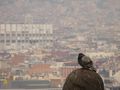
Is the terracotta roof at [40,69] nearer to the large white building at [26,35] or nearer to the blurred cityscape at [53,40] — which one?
the blurred cityscape at [53,40]

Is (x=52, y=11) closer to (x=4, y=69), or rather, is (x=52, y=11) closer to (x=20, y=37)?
(x=20, y=37)

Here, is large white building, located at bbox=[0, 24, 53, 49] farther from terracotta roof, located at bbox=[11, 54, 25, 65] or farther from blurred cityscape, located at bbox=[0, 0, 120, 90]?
terracotta roof, located at bbox=[11, 54, 25, 65]

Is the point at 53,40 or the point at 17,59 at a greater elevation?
the point at 53,40

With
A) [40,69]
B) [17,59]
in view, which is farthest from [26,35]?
[40,69]

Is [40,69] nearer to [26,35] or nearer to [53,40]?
[53,40]

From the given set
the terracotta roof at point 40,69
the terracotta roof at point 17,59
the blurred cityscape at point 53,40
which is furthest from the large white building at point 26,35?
the terracotta roof at point 40,69

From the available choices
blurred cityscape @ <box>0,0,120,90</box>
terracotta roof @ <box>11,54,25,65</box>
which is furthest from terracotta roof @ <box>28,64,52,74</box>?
terracotta roof @ <box>11,54,25,65</box>

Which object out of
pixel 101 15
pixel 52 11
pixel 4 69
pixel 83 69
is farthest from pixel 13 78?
pixel 83 69
